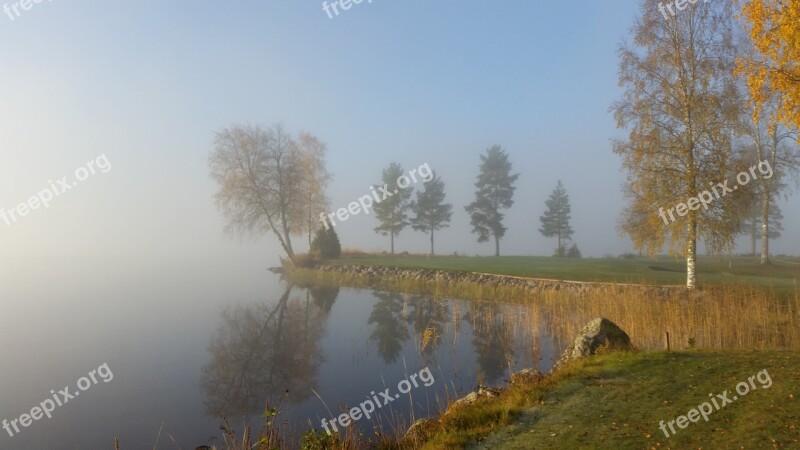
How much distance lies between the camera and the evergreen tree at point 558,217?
51.3m

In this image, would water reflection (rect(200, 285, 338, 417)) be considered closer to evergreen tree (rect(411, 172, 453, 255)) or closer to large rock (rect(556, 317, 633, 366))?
large rock (rect(556, 317, 633, 366))

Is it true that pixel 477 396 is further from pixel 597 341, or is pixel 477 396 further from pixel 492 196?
pixel 492 196

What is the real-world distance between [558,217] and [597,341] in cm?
4452

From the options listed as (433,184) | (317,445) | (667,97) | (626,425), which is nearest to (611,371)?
(626,425)

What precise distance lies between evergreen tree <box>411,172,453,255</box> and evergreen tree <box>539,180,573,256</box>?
10.9m

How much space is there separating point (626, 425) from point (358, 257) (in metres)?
35.6

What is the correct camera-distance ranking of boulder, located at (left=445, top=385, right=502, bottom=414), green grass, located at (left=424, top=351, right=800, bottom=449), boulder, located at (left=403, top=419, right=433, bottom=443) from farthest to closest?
boulder, located at (left=445, top=385, right=502, bottom=414) → boulder, located at (left=403, top=419, right=433, bottom=443) → green grass, located at (left=424, top=351, right=800, bottom=449)

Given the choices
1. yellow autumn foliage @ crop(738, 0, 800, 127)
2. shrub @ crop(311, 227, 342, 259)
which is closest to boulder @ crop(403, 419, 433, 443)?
yellow autumn foliage @ crop(738, 0, 800, 127)

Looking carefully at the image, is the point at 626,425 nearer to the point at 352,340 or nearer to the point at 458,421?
the point at 458,421

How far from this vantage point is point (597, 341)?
362 inches

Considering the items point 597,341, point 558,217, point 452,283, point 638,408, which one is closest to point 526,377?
point 597,341

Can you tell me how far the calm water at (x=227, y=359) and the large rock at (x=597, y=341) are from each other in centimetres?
137

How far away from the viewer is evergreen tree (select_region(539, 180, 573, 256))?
51312 mm

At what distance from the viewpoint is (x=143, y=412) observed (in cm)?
929
